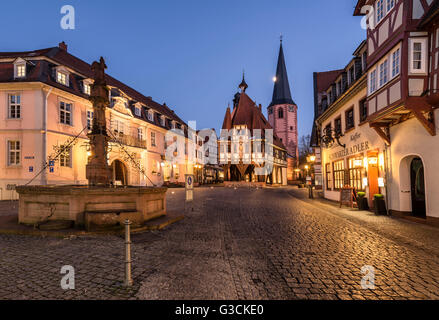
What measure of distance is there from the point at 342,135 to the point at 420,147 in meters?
6.66

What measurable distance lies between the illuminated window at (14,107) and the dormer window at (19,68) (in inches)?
61.6

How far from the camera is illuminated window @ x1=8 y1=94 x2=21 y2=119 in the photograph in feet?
56.6

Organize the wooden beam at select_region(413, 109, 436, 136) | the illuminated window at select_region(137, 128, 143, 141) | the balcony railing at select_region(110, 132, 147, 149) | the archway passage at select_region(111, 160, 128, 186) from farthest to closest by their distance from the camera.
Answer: the illuminated window at select_region(137, 128, 143, 141)
the archway passage at select_region(111, 160, 128, 186)
the balcony railing at select_region(110, 132, 147, 149)
the wooden beam at select_region(413, 109, 436, 136)

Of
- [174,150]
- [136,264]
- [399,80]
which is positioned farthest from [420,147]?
[174,150]

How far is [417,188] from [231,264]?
9.71 m

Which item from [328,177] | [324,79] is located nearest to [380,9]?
[328,177]

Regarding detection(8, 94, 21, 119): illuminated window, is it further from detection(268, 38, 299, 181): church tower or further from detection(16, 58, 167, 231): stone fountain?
detection(268, 38, 299, 181): church tower

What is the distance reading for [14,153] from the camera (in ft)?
56.5

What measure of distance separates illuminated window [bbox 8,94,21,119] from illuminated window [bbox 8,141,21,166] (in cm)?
199

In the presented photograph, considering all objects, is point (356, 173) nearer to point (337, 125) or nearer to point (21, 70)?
point (337, 125)

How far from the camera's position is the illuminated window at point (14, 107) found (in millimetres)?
17250

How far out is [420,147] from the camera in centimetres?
838

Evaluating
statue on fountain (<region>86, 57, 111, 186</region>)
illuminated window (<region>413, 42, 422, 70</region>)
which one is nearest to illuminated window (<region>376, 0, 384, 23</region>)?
illuminated window (<region>413, 42, 422, 70</region>)
